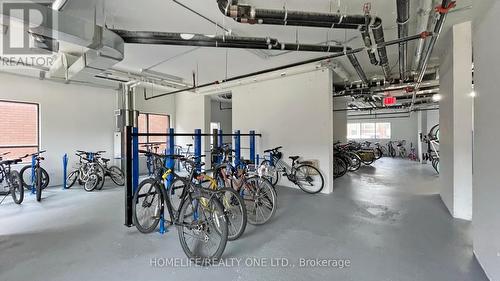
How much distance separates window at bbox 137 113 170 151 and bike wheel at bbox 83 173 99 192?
210 cm

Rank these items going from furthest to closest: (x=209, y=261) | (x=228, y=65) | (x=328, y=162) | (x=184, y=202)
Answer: (x=228, y=65)
(x=328, y=162)
(x=184, y=202)
(x=209, y=261)

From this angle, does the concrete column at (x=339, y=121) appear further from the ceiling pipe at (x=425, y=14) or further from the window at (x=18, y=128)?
the window at (x=18, y=128)

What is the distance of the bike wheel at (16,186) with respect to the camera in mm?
3965

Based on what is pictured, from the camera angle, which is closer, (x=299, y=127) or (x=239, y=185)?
(x=239, y=185)

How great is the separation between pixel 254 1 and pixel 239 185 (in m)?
2.33

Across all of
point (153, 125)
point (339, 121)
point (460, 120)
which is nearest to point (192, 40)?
point (460, 120)

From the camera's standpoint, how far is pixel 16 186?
13.3ft

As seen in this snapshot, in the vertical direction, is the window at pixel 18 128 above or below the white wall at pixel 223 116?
below

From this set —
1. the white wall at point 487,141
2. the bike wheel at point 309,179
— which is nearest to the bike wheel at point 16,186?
the bike wheel at point 309,179

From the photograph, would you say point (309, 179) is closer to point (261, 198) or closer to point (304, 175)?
point (304, 175)

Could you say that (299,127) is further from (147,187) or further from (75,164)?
(75,164)

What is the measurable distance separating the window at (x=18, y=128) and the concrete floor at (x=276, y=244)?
1.69 m

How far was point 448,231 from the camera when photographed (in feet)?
9.03

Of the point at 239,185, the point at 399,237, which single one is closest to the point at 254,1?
the point at 239,185
